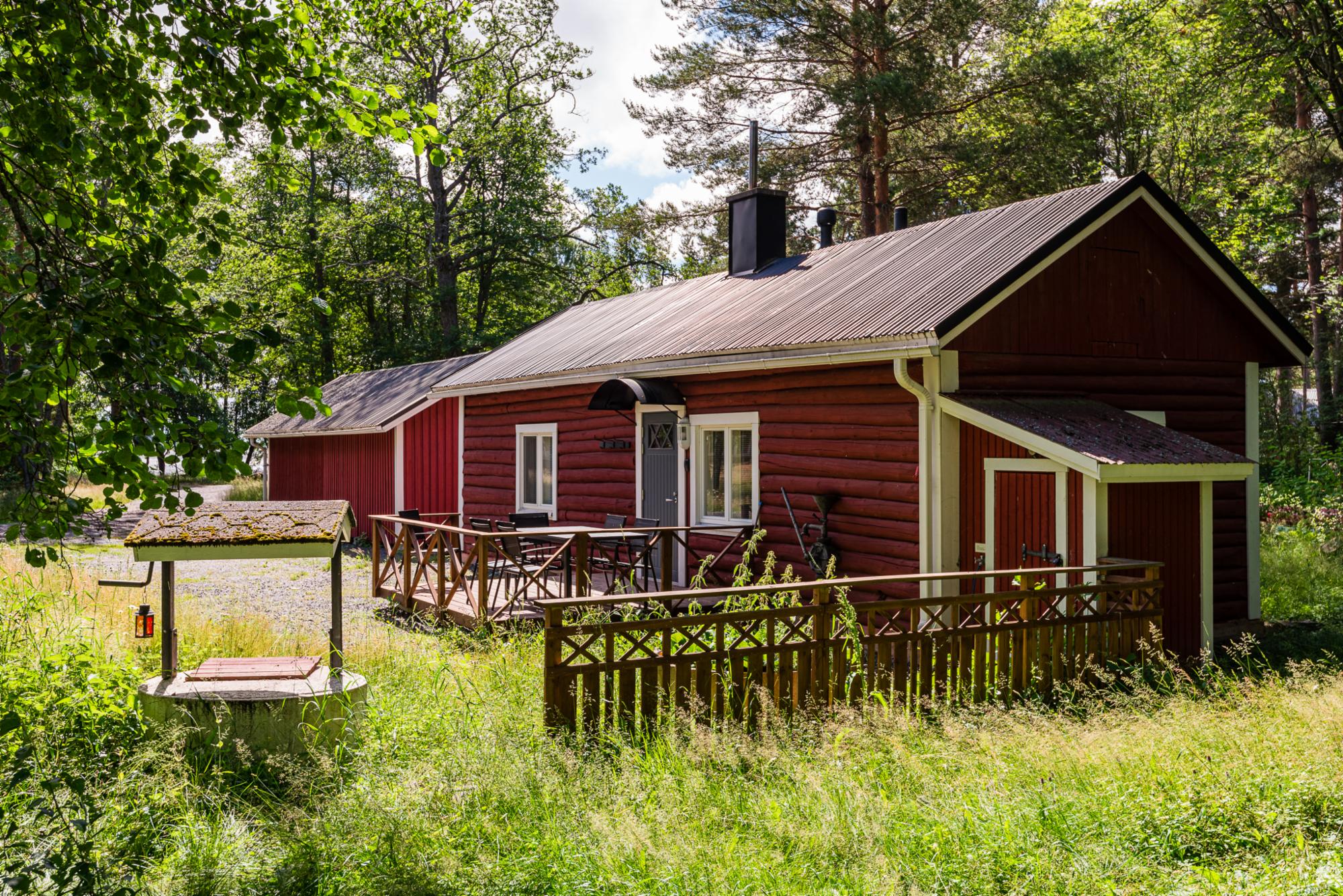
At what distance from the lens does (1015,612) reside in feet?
27.8

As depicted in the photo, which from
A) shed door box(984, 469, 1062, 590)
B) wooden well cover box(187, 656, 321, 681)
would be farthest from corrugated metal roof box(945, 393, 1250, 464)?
wooden well cover box(187, 656, 321, 681)

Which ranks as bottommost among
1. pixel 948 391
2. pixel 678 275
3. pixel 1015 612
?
pixel 1015 612

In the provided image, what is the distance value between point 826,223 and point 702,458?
14.7 ft

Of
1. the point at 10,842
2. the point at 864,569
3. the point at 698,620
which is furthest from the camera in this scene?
the point at 864,569

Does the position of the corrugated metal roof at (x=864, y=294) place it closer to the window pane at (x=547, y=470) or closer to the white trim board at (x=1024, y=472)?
the window pane at (x=547, y=470)

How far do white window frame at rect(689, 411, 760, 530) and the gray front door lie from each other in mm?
307

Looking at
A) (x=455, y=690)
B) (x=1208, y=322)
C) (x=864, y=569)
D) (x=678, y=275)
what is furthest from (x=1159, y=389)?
(x=678, y=275)

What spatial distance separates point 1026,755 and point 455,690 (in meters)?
3.97

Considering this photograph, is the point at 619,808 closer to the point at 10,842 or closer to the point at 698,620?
the point at 698,620

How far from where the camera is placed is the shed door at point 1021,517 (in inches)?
356

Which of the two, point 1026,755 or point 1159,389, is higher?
point 1159,389

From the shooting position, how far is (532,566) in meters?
13.0

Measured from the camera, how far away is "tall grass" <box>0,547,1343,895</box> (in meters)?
4.45

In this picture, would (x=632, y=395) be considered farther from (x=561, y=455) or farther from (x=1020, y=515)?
(x=1020, y=515)
